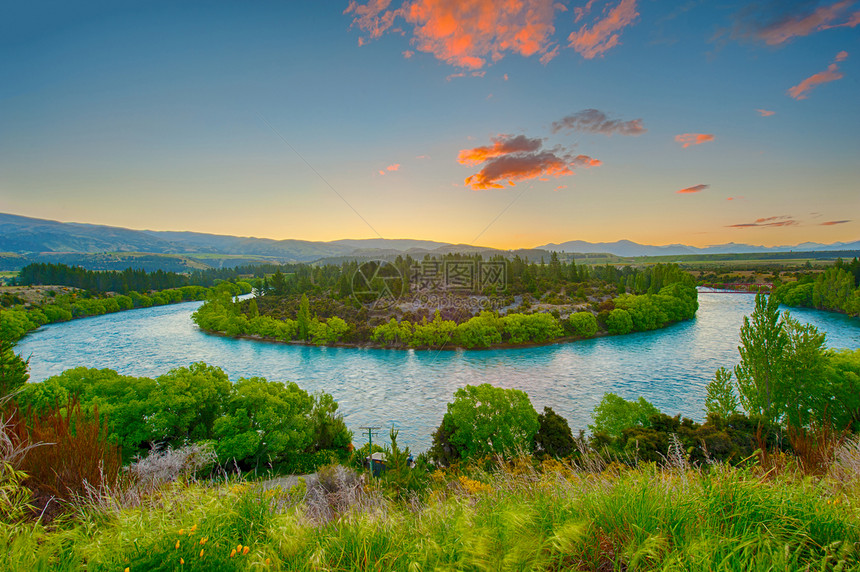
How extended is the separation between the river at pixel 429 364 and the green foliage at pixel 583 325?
211 cm

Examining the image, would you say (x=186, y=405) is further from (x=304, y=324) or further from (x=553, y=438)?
(x=304, y=324)

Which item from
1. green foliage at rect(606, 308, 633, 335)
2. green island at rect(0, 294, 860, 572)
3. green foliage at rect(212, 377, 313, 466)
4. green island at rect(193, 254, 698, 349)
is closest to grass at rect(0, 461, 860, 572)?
green island at rect(0, 294, 860, 572)

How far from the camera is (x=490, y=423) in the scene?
18.0 m

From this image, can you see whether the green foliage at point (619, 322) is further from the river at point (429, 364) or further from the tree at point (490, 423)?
the tree at point (490, 423)

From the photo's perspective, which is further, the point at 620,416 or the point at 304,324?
the point at 304,324

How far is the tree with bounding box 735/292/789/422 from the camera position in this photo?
18.7 meters

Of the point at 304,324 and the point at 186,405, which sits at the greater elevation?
the point at 186,405

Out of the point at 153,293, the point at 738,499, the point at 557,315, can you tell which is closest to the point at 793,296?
the point at 557,315

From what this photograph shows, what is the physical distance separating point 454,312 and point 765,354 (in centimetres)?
4087

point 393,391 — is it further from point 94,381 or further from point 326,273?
point 326,273

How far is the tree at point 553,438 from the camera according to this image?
17531 mm

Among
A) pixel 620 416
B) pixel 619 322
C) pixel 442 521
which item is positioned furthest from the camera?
pixel 619 322

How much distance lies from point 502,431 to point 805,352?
1563 cm

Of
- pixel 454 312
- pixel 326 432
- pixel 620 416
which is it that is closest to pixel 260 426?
pixel 326 432
